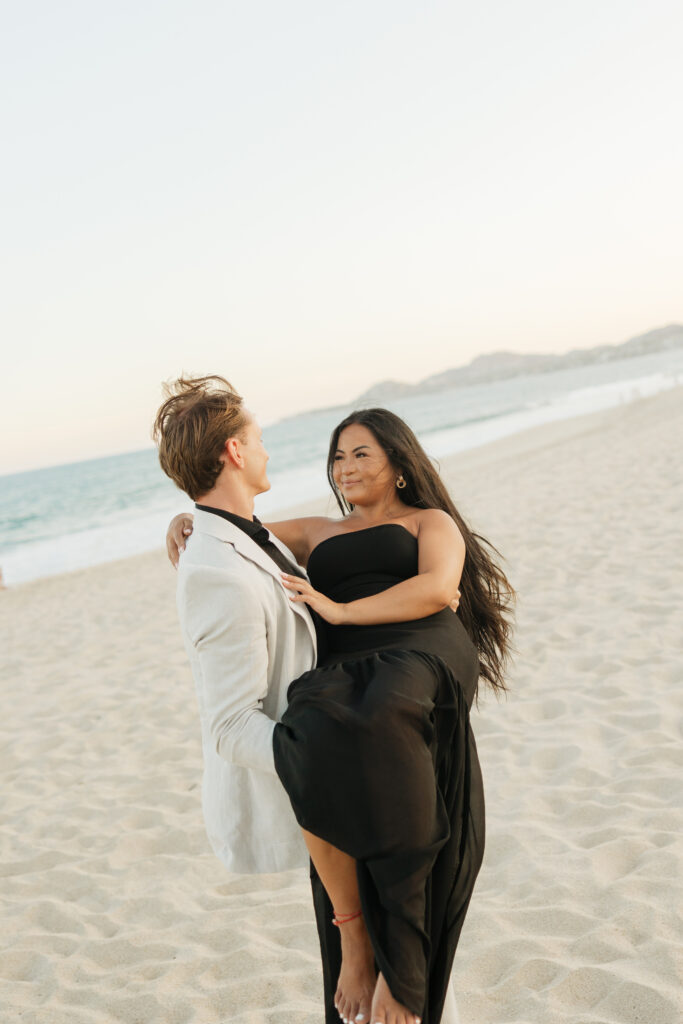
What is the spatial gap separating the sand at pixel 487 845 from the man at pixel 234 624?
3.54 feet

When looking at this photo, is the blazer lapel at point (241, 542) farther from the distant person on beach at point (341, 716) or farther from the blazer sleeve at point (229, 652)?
the blazer sleeve at point (229, 652)

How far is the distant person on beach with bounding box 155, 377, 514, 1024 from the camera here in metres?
1.82

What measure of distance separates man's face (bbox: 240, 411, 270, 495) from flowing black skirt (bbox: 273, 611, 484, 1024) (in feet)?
1.98

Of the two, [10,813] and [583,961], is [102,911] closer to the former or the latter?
[10,813]

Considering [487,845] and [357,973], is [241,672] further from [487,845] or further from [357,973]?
[487,845]

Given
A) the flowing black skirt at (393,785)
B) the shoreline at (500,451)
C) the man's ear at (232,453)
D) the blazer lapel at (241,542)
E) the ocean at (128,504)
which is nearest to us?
the flowing black skirt at (393,785)

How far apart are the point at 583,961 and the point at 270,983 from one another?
1119 mm

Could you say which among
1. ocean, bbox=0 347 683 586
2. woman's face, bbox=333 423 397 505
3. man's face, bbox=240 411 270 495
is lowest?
ocean, bbox=0 347 683 586

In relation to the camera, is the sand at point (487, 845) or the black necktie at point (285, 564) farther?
the sand at point (487, 845)

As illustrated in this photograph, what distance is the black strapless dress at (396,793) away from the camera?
1.80 meters

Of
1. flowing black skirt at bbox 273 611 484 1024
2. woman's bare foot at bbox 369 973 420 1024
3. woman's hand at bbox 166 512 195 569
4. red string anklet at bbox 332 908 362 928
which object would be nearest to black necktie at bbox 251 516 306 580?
woman's hand at bbox 166 512 195 569

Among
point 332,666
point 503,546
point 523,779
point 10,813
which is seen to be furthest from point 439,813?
point 503,546

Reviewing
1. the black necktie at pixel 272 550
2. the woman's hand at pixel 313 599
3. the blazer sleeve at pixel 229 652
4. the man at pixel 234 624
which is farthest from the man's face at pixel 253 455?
the blazer sleeve at pixel 229 652

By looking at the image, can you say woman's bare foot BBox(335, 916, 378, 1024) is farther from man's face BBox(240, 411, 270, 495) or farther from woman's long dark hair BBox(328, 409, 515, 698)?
man's face BBox(240, 411, 270, 495)
